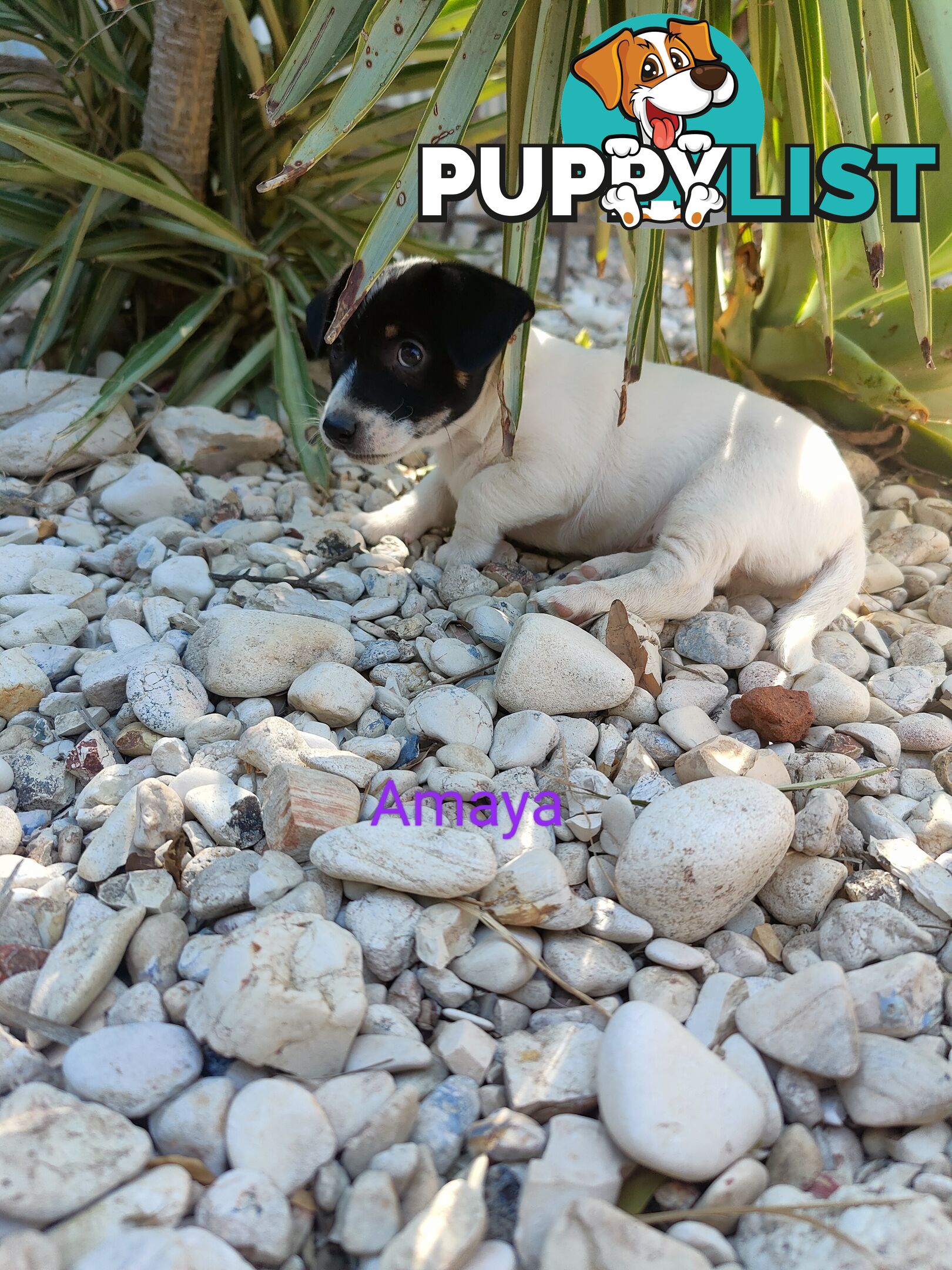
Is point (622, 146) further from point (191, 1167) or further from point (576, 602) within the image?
point (191, 1167)

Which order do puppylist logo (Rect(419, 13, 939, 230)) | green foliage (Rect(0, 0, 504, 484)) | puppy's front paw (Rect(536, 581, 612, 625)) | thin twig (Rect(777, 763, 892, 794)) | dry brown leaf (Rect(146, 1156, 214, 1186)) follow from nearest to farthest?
dry brown leaf (Rect(146, 1156, 214, 1186))
thin twig (Rect(777, 763, 892, 794))
puppylist logo (Rect(419, 13, 939, 230))
puppy's front paw (Rect(536, 581, 612, 625))
green foliage (Rect(0, 0, 504, 484))

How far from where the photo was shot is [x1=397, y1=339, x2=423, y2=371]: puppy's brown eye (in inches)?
82.7

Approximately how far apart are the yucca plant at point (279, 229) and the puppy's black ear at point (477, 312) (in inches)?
1.8

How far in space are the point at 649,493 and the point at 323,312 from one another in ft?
2.71

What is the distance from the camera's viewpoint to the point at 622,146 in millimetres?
1992

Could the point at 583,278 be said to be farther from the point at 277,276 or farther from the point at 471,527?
the point at 471,527

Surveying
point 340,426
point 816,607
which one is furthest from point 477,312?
point 816,607

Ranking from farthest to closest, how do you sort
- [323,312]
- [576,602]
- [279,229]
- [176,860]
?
1. [279,229]
2. [323,312]
3. [576,602]
4. [176,860]

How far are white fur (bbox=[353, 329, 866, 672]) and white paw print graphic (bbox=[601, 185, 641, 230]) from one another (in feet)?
1.16

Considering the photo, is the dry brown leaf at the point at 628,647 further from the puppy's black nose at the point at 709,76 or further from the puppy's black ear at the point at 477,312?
the puppy's black nose at the point at 709,76

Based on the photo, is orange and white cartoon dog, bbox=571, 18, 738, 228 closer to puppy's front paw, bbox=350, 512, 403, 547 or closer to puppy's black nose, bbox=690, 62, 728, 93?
puppy's black nose, bbox=690, 62, 728, 93

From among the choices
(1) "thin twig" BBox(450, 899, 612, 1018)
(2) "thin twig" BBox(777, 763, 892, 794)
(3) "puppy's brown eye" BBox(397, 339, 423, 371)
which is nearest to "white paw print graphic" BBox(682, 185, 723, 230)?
(3) "puppy's brown eye" BBox(397, 339, 423, 371)

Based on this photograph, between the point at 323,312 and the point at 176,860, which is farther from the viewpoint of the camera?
the point at 323,312

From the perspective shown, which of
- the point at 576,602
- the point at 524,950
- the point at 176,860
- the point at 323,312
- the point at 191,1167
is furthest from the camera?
the point at 323,312
